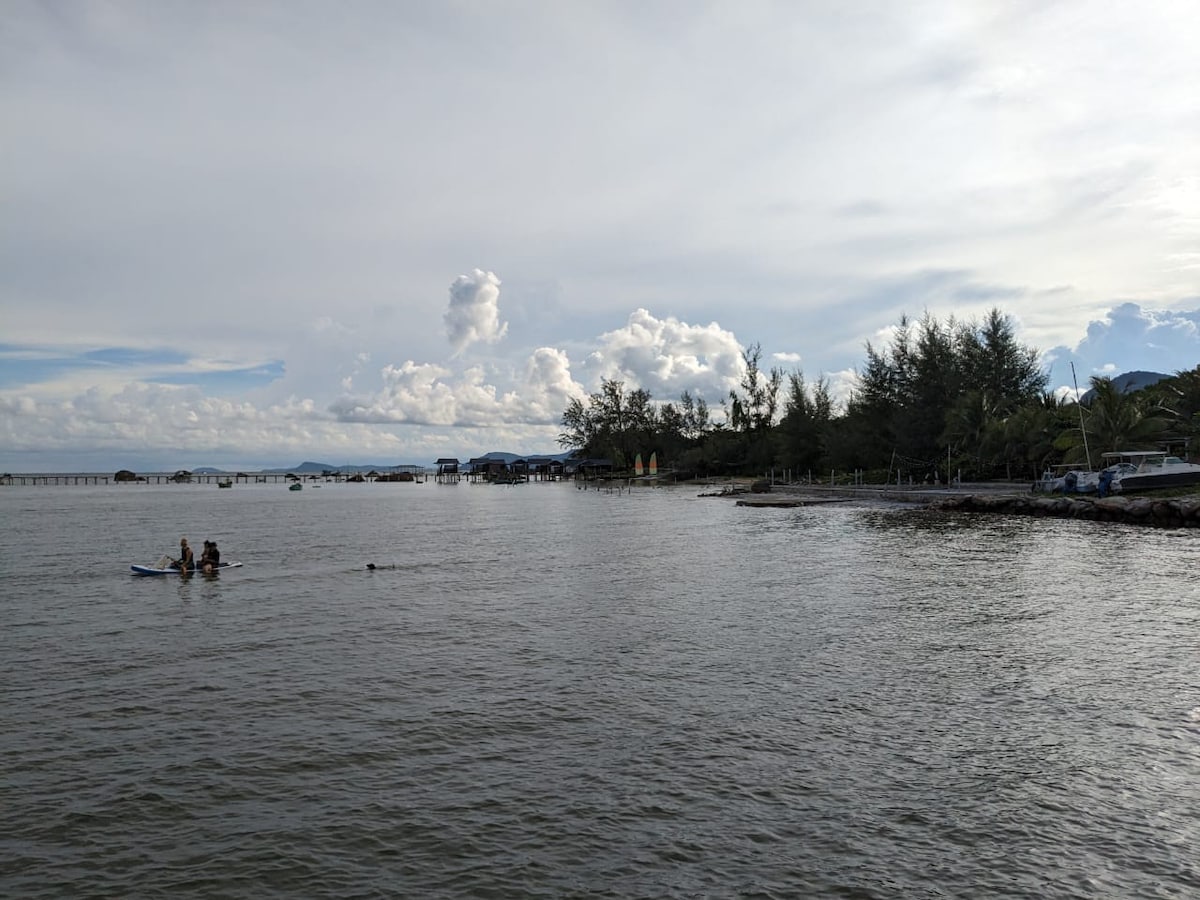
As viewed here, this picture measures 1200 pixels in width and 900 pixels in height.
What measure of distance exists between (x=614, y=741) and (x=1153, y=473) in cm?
5197

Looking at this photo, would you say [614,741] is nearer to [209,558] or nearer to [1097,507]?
[209,558]

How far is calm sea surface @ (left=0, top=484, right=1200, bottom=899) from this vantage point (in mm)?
8570

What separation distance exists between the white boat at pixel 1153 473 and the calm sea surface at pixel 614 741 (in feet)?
90.5

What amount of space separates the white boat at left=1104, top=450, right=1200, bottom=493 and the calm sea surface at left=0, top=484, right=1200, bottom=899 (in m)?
27.6

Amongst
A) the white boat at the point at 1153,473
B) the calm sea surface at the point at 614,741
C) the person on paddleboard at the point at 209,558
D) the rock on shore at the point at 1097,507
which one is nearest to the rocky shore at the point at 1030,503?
the rock on shore at the point at 1097,507

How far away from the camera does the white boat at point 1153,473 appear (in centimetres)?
4925

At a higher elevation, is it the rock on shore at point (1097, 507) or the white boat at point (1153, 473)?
the white boat at point (1153, 473)

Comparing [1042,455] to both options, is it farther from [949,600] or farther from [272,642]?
[272,642]

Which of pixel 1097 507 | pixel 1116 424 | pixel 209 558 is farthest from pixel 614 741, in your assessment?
pixel 1116 424

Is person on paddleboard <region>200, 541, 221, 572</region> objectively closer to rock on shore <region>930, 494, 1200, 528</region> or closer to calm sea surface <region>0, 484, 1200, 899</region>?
calm sea surface <region>0, 484, 1200, 899</region>

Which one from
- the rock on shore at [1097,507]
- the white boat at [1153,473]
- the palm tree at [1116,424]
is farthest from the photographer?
the palm tree at [1116,424]

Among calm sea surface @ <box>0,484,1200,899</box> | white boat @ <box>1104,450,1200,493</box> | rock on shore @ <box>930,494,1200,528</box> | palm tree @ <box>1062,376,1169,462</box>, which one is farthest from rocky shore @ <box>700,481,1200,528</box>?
calm sea surface @ <box>0,484,1200,899</box>

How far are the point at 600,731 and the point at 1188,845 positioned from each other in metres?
7.61

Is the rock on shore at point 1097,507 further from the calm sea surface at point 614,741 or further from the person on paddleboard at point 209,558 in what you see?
the person on paddleboard at point 209,558
